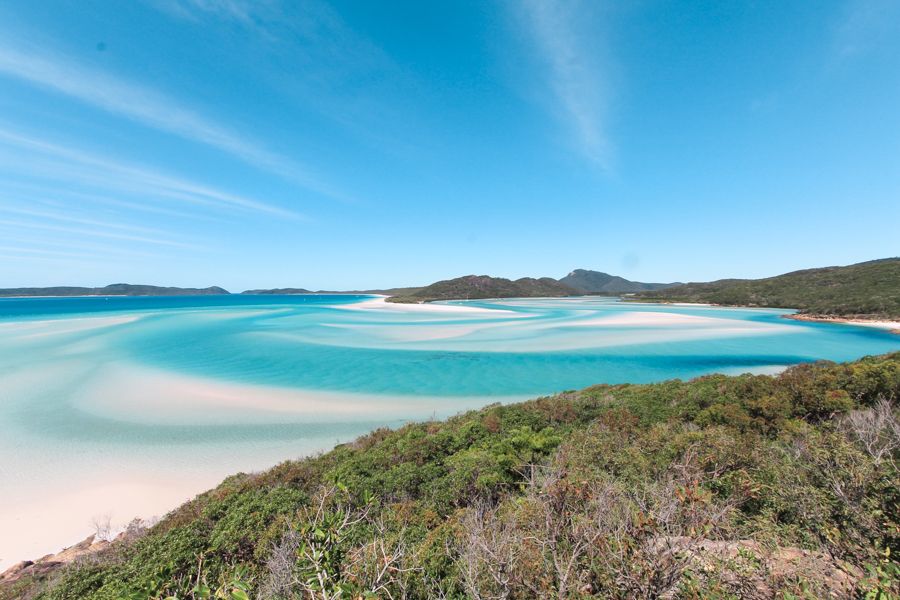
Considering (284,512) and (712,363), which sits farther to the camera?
(712,363)

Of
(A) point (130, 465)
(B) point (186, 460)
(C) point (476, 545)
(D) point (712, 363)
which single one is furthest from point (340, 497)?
(D) point (712, 363)

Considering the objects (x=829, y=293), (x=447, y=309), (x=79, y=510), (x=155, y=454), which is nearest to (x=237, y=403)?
(x=155, y=454)

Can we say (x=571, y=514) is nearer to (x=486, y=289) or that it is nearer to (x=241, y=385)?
(x=241, y=385)

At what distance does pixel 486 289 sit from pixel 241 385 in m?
144

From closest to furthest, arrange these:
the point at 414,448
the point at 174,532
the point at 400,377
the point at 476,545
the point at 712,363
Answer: the point at 476,545
the point at 174,532
the point at 414,448
the point at 400,377
the point at 712,363

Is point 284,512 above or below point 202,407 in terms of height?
above

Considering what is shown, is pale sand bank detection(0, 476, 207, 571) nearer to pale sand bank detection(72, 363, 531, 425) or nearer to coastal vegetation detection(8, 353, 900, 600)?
coastal vegetation detection(8, 353, 900, 600)

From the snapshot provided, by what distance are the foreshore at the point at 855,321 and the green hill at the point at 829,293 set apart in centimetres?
264

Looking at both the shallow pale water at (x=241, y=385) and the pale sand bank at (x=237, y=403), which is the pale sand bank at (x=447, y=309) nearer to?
the shallow pale water at (x=241, y=385)

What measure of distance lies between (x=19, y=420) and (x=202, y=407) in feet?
24.2

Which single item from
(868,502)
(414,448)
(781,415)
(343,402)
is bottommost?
(343,402)

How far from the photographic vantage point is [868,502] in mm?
4250

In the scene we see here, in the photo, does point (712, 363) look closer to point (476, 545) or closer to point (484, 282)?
point (476, 545)

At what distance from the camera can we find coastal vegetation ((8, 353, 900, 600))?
327cm
